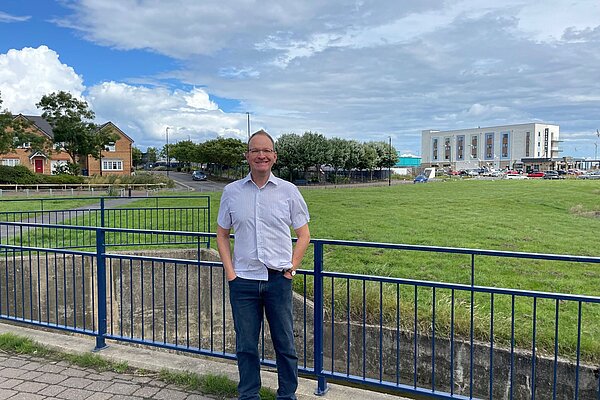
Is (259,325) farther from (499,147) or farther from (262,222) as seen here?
(499,147)

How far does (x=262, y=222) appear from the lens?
338cm

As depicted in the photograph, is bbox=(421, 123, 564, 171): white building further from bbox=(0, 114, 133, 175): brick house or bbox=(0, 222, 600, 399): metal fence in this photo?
bbox=(0, 222, 600, 399): metal fence

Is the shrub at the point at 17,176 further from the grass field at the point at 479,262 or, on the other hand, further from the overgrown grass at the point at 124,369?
the overgrown grass at the point at 124,369

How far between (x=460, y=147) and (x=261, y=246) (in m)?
145

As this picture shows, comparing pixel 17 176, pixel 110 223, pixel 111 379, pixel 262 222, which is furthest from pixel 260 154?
pixel 17 176

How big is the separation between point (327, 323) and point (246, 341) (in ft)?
14.6

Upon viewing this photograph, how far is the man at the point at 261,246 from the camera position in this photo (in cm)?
338

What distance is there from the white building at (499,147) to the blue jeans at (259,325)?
127137mm

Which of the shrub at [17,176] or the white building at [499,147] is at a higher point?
the white building at [499,147]

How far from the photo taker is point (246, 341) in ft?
11.5

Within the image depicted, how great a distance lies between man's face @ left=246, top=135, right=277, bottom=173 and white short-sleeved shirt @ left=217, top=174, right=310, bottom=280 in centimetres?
10

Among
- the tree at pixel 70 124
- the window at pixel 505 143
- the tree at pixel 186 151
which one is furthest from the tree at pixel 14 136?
the window at pixel 505 143

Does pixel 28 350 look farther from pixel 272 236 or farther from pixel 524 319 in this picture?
pixel 524 319

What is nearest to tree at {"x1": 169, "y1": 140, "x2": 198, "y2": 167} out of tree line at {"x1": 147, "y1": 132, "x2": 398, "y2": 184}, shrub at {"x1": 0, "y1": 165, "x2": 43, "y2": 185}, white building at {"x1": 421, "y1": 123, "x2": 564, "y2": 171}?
tree line at {"x1": 147, "y1": 132, "x2": 398, "y2": 184}
